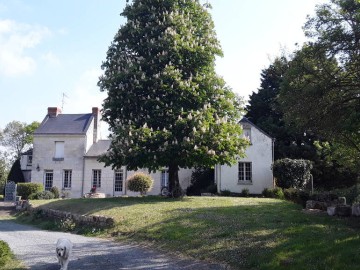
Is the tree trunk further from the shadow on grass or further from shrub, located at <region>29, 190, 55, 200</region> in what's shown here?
shrub, located at <region>29, 190, 55, 200</region>

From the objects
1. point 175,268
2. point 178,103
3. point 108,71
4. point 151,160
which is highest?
point 108,71

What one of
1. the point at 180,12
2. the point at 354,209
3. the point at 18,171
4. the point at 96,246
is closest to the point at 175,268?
the point at 96,246

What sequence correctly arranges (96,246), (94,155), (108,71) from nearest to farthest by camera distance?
(96,246)
(108,71)
(94,155)

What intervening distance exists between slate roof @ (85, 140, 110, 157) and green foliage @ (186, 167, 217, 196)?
8591 millimetres

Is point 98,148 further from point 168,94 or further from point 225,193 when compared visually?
point 168,94

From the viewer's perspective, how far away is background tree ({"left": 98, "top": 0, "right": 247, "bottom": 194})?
18.9m

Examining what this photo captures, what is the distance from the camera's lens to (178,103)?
65.4 ft

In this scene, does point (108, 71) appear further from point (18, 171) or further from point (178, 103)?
point (18, 171)

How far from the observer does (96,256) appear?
34.9 feet

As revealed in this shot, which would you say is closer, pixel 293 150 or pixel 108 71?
pixel 108 71

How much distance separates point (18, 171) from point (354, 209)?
3560 centimetres

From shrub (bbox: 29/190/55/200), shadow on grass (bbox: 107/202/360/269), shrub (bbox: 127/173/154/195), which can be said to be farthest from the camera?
shrub (bbox: 29/190/55/200)

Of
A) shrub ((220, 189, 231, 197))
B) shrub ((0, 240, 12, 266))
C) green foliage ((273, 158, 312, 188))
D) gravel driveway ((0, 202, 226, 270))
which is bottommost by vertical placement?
gravel driveway ((0, 202, 226, 270))

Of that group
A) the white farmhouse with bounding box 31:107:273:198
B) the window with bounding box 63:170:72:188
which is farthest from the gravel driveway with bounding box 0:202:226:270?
the window with bounding box 63:170:72:188
